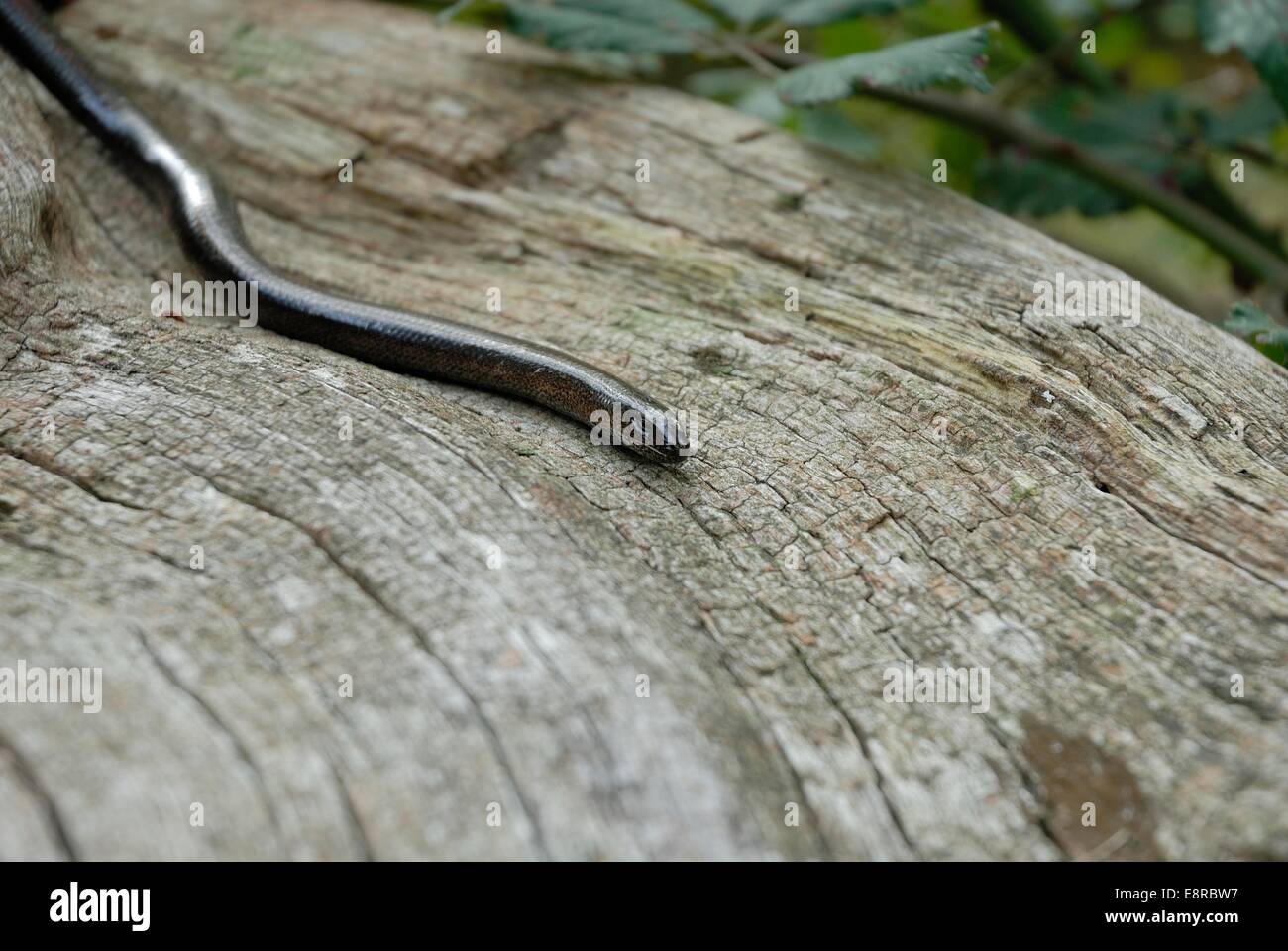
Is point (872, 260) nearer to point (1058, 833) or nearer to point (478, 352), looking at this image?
point (478, 352)

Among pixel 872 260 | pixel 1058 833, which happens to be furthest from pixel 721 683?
pixel 872 260

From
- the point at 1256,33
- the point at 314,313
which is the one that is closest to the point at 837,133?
the point at 1256,33

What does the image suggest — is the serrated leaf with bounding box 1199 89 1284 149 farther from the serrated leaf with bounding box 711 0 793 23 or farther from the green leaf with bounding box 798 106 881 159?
the serrated leaf with bounding box 711 0 793 23

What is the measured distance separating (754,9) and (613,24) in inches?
26.5

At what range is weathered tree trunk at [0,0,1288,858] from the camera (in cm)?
250

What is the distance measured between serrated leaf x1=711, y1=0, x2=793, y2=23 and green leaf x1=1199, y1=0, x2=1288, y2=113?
1.87 m

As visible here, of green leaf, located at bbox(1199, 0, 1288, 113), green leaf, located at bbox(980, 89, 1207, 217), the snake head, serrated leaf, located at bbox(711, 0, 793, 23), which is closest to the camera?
the snake head

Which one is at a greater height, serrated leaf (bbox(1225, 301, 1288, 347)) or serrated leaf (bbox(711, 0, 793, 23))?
serrated leaf (bbox(711, 0, 793, 23))

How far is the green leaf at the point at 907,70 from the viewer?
420cm

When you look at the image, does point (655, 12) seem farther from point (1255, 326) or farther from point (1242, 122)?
point (1242, 122)

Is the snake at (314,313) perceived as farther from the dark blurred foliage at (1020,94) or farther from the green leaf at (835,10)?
the green leaf at (835,10)

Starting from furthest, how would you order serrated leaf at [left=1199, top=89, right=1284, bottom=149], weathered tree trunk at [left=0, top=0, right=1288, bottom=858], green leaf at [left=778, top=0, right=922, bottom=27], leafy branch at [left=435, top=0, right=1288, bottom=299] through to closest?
serrated leaf at [left=1199, top=89, right=1284, bottom=149], green leaf at [left=778, top=0, right=922, bottom=27], leafy branch at [left=435, top=0, right=1288, bottom=299], weathered tree trunk at [left=0, top=0, right=1288, bottom=858]

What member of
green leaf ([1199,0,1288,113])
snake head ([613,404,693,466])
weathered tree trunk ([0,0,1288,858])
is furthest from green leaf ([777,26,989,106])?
A: snake head ([613,404,693,466])

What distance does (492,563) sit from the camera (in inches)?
117
